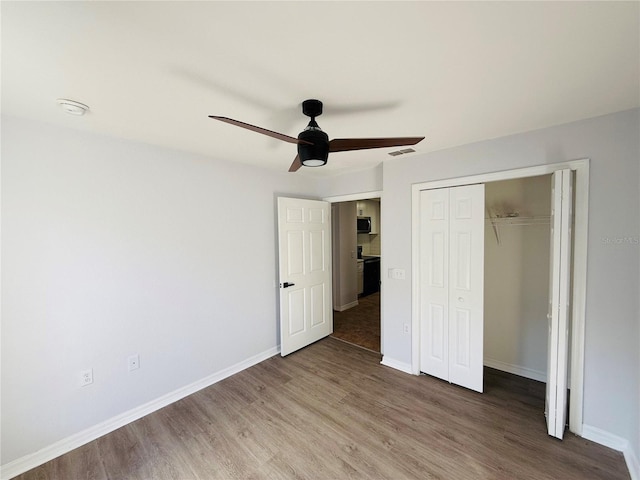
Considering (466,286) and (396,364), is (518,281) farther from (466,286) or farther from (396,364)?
(396,364)

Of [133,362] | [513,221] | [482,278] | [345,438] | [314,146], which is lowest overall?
[345,438]

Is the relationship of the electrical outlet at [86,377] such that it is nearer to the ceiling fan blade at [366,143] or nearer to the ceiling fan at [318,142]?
the ceiling fan at [318,142]

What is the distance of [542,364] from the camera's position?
2738 mm

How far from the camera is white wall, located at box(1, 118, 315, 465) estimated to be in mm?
1806

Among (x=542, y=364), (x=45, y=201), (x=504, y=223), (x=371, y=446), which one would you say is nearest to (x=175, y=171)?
(x=45, y=201)

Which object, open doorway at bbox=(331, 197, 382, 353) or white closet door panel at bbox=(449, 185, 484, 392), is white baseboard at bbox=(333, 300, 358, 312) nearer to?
open doorway at bbox=(331, 197, 382, 353)

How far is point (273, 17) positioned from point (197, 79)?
2.00 ft

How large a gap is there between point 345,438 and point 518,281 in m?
2.35

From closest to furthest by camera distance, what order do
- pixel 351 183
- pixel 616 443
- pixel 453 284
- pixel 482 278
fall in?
1. pixel 616 443
2. pixel 482 278
3. pixel 453 284
4. pixel 351 183

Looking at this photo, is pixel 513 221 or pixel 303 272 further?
pixel 303 272

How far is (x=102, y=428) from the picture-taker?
83.8 inches

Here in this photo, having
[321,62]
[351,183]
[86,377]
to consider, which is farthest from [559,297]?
[86,377]

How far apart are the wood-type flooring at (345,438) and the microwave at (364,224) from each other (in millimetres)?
4112

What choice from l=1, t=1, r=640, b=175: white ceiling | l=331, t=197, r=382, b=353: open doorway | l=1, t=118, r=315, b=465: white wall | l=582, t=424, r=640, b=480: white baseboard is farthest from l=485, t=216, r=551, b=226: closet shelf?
l=1, t=118, r=315, b=465: white wall
